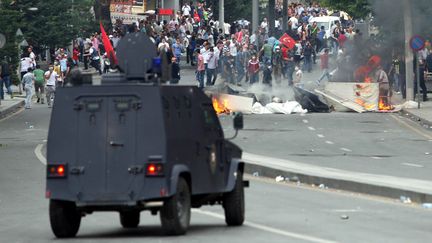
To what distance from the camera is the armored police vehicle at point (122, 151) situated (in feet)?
51.5

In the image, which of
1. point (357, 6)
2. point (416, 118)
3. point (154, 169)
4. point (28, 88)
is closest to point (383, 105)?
point (416, 118)

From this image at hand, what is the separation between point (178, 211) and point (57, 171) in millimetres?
1400

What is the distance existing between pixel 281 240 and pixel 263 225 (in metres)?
1.76

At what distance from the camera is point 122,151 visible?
1580 centimetres

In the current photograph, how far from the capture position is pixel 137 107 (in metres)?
15.8

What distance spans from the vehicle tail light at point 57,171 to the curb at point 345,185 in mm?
6154

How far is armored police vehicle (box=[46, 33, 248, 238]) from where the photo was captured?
1569cm

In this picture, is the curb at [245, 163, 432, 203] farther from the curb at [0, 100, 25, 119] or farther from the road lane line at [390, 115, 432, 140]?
the curb at [0, 100, 25, 119]

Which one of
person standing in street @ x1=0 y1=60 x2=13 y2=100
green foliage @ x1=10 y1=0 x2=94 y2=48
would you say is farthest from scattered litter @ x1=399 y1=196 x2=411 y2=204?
green foliage @ x1=10 y1=0 x2=94 y2=48

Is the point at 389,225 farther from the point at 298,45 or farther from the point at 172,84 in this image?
the point at 298,45

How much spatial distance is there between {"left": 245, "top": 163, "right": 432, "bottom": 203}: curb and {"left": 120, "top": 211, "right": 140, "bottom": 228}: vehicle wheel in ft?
15.3

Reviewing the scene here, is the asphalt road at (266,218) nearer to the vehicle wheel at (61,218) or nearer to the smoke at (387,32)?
the vehicle wheel at (61,218)

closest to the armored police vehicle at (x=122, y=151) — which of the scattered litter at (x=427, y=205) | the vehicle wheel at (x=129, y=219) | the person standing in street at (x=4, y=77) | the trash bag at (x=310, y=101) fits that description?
the vehicle wheel at (x=129, y=219)

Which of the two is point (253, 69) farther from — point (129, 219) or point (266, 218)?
point (129, 219)
